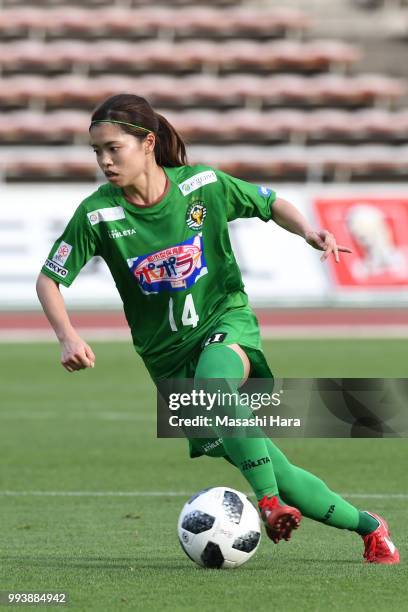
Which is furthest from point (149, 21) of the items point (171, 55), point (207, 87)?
point (207, 87)

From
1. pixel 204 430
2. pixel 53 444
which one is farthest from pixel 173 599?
pixel 53 444

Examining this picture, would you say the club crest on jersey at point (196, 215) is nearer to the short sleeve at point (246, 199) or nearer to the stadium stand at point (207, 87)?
the short sleeve at point (246, 199)

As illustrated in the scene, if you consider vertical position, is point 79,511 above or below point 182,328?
below

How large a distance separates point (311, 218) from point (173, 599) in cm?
1692

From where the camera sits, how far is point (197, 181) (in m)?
6.04

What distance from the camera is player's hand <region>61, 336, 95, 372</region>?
538cm

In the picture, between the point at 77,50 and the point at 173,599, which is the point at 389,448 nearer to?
the point at 173,599

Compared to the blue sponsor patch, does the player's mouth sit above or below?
above

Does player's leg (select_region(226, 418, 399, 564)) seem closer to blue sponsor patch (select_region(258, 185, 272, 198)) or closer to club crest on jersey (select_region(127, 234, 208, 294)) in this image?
club crest on jersey (select_region(127, 234, 208, 294))

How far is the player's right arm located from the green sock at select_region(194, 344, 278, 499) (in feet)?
1.62

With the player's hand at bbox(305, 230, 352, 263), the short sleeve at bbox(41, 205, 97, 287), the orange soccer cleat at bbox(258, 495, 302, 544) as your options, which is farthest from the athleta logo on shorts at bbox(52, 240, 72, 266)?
the orange soccer cleat at bbox(258, 495, 302, 544)

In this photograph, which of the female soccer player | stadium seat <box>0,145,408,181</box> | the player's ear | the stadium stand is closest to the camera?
the female soccer player

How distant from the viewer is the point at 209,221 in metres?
6.00

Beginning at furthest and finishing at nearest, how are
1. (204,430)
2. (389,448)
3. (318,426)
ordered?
1. (389,448)
2. (318,426)
3. (204,430)
